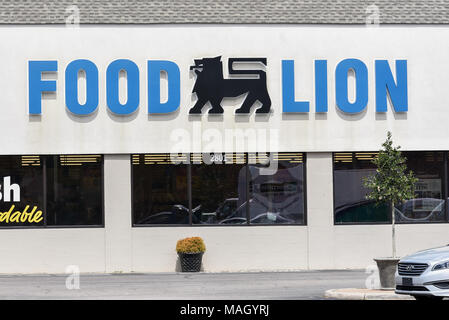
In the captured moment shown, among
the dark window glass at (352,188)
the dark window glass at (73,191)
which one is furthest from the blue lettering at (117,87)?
the dark window glass at (352,188)

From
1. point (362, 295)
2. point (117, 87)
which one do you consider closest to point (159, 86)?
point (117, 87)

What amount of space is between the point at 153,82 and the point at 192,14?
7.84ft

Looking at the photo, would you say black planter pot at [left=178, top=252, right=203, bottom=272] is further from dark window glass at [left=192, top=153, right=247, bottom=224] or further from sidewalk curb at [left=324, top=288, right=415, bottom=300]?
sidewalk curb at [left=324, top=288, right=415, bottom=300]

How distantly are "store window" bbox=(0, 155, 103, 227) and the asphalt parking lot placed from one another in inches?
67.7

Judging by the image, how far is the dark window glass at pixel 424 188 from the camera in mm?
24781

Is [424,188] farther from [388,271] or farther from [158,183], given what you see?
[158,183]

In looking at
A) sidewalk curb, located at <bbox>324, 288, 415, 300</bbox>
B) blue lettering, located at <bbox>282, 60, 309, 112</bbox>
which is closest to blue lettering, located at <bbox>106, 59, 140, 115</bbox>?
blue lettering, located at <bbox>282, 60, 309, 112</bbox>

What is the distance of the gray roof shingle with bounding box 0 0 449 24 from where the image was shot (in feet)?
80.1

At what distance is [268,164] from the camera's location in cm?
2439

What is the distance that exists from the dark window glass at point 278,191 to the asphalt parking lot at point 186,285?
5.73 feet
